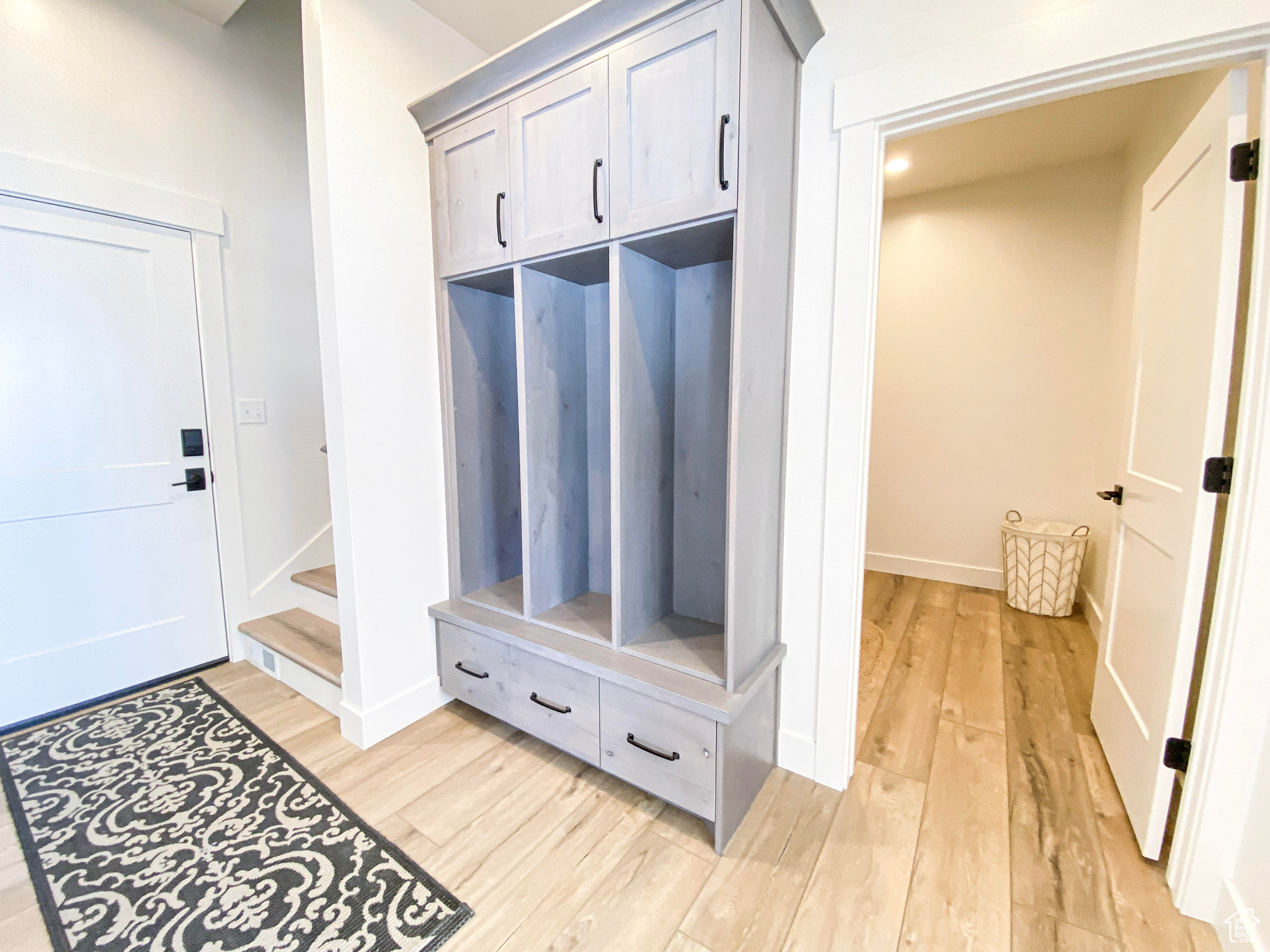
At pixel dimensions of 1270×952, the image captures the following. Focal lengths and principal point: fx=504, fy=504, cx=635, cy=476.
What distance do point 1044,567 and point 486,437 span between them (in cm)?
317

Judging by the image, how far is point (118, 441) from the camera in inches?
83.4

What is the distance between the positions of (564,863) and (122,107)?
10.7ft

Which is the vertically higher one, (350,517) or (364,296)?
(364,296)

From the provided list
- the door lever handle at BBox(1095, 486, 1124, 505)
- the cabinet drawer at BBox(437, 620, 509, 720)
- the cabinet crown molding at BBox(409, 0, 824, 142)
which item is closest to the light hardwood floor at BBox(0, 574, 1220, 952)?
the cabinet drawer at BBox(437, 620, 509, 720)

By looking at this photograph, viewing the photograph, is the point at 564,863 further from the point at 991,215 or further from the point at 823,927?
the point at 991,215

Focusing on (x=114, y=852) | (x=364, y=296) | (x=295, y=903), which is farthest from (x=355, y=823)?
(x=364, y=296)

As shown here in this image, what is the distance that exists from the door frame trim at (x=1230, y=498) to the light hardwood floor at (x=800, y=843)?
0.17 metres

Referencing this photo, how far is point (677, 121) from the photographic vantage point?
133cm

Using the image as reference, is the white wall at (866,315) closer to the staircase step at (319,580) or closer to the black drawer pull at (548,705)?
the black drawer pull at (548,705)

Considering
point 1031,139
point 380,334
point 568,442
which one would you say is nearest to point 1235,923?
point 568,442

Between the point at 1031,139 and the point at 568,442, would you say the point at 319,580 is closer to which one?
the point at 568,442

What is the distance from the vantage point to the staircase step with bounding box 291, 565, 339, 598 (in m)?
2.45

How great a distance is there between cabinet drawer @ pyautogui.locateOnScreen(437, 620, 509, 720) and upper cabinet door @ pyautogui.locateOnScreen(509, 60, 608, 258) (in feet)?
4.57

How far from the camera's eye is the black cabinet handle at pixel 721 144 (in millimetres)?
1243
